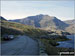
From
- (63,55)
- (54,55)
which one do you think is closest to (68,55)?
(63,55)

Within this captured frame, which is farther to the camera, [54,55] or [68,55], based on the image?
[54,55]

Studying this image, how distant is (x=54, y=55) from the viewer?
36.7 ft

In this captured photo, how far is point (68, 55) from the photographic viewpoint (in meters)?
8.09

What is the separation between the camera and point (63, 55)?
7.96 m

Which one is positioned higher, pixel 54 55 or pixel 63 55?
pixel 63 55

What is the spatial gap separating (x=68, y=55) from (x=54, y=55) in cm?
315

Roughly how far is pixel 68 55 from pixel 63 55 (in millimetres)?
296

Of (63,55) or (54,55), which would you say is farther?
(54,55)

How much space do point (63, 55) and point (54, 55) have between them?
3255mm

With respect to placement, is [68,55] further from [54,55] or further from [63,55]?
[54,55]

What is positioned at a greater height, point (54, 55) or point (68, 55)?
point (68, 55)
